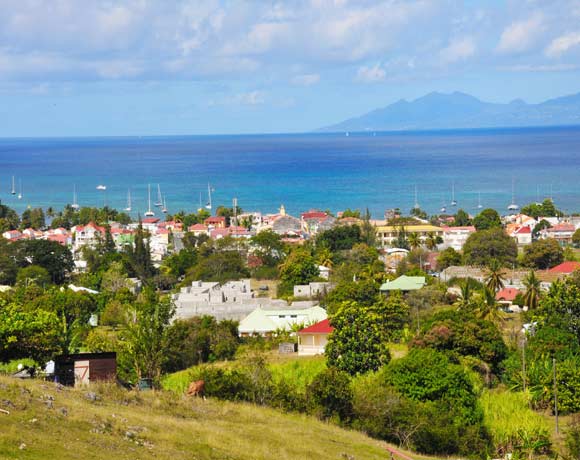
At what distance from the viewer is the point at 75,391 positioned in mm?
20984

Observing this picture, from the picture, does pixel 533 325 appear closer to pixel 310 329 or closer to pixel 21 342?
pixel 310 329

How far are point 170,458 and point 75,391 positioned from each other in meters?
5.40

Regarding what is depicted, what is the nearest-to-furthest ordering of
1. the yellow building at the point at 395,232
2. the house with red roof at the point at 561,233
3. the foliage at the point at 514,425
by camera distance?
the foliage at the point at 514,425
the house with red roof at the point at 561,233
the yellow building at the point at 395,232

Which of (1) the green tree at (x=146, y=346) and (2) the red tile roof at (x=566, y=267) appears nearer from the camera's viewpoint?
(1) the green tree at (x=146, y=346)

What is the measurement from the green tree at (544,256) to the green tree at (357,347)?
28.1m

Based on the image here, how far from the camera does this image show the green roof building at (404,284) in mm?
47969

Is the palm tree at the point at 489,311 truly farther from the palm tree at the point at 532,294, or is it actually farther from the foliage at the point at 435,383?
the foliage at the point at 435,383

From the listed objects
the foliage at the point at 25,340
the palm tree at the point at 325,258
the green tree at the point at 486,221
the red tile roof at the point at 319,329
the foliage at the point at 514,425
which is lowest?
the foliage at the point at 514,425

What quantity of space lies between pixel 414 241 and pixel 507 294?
22786 millimetres

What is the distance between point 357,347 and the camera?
32281 mm

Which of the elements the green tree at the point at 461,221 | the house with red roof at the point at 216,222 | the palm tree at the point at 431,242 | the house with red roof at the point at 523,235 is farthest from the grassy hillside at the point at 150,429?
the house with red roof at the point at 216,222

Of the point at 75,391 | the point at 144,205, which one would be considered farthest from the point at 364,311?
the point at 144,205

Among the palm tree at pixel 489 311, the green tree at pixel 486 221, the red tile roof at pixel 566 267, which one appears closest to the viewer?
the palm tree at pixel 489 311

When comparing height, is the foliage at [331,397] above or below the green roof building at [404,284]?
above
